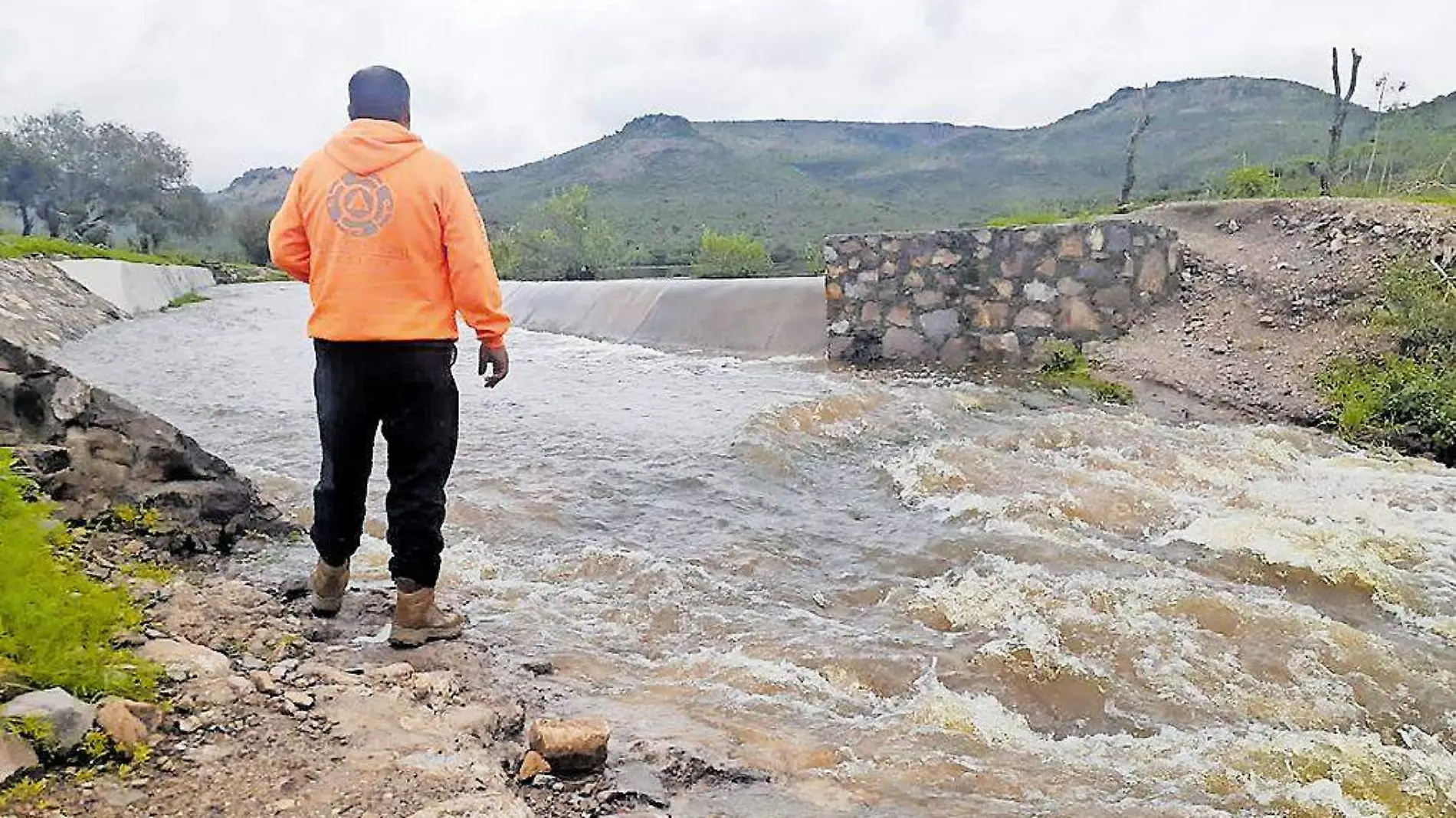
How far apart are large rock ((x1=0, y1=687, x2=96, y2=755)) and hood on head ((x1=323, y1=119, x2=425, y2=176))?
1.71 meters

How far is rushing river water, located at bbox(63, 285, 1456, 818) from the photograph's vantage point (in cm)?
272

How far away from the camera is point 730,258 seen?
38062 millimetres

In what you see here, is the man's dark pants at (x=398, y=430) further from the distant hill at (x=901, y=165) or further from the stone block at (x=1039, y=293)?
the distant hill at (x=901, y=165)

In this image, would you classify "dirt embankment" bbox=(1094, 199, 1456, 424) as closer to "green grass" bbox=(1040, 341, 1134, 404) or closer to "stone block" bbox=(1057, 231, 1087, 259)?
"green grass" bbox=(1040, 341, 1134, 404)

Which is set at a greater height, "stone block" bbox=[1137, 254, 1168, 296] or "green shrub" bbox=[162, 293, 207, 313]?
"stone block" bbox=[1137, 254, 1168, 296]

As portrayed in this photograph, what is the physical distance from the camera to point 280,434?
7.54 metres

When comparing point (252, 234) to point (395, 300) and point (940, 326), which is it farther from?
point (395, 300)

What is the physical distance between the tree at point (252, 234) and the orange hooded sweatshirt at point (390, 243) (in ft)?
163

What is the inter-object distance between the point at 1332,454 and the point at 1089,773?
508 centimetres

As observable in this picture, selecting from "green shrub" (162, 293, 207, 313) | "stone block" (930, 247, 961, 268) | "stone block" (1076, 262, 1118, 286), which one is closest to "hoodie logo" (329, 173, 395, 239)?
"stone block" (930, 247, 961, 268)

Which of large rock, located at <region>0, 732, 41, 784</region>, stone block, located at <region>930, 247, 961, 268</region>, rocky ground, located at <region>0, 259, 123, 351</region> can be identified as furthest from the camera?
rocky ground, located at <region>0, 259, 123, 351</region>

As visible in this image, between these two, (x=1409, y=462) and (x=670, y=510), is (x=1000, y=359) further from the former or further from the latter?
(x=670, y=510)

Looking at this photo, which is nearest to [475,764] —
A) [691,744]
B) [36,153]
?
[691,744]

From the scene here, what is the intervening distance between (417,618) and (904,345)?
8.07 metres
